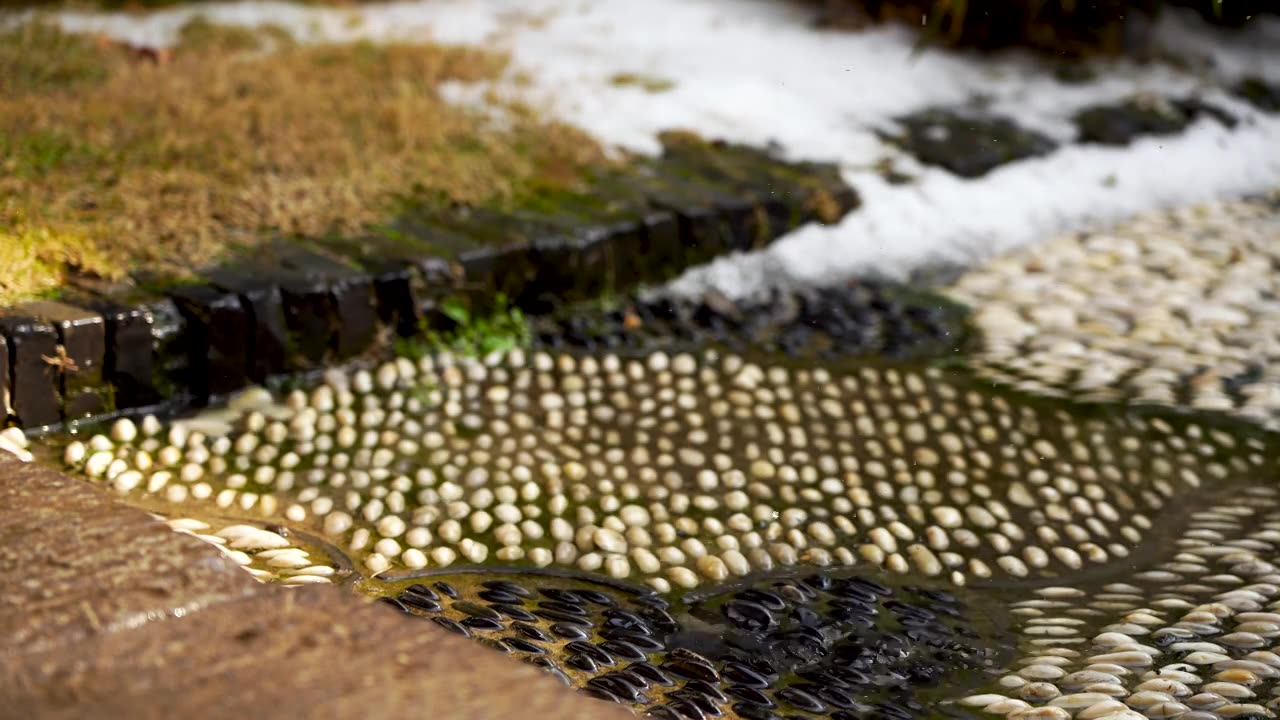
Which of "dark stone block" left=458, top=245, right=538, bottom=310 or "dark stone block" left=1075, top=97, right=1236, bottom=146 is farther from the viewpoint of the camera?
"dark stone block" left=1075, top=97, right=1236, bottom=146

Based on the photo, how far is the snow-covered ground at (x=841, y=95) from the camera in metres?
3.03

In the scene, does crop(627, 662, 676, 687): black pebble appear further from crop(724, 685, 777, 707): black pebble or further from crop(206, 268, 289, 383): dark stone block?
crop(206, 268, 289, 383): dark stone block

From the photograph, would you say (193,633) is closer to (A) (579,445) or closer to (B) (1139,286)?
(A) (579,445)

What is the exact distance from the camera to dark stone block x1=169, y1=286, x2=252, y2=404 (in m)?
2.12

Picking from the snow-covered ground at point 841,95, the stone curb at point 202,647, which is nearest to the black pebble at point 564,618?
the stone curb at point 202,647

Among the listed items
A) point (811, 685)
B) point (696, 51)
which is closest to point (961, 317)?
point (811, 685)

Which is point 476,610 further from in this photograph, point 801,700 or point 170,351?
point 170,351

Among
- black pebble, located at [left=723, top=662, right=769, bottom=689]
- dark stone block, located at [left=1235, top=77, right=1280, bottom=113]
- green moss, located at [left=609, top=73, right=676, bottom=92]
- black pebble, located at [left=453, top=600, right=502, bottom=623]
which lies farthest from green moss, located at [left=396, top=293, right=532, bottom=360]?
dark stone block, located at [left=1235, top=77, right=1280, bottom=113]

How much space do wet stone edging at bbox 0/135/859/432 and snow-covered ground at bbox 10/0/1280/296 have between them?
113 mm

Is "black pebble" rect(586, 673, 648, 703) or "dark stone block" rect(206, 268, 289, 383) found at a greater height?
"dark stone block" rect(206, 268, 289, 383)

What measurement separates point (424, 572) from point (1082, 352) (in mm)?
1428

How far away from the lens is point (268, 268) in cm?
227

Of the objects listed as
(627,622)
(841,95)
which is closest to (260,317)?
(627,622)

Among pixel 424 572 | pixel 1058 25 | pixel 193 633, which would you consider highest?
pixel 1058 25
